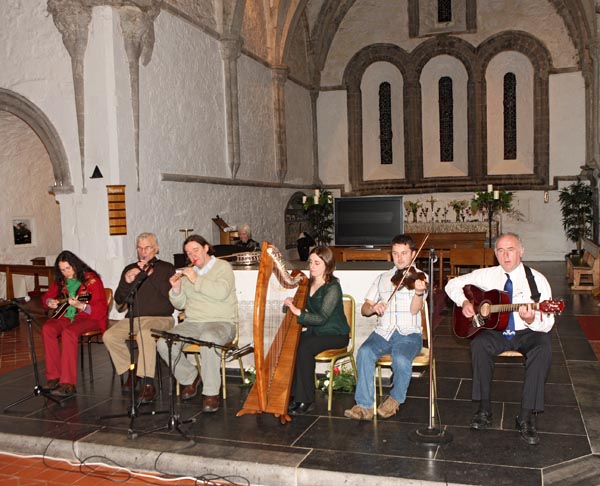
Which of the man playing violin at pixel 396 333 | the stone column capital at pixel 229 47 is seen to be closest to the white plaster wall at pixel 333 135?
the stone column capital at pixel 229 47

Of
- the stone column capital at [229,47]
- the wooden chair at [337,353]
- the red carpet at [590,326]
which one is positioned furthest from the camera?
the stone column capital at [229,47]

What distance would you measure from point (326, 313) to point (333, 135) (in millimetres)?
14934

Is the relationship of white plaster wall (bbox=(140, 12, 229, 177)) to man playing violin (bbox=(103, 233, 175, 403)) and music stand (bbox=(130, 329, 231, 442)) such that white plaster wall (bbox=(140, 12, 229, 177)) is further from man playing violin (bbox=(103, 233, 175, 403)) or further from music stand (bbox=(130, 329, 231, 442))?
music stand (bbox=(130, 329, 231, 442))

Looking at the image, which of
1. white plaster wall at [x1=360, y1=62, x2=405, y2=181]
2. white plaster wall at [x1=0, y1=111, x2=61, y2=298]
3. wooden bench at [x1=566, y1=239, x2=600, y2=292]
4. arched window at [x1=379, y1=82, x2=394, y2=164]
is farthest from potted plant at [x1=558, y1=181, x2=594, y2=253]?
white plaster wall at [x1=0, y1=111, x2=61, y2=298]

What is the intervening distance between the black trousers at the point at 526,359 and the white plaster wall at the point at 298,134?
12730mm

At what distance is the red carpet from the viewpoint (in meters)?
7.70

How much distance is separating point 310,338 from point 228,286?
857 mm

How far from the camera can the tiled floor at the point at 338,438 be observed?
4020mm

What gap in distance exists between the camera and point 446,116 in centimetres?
1903

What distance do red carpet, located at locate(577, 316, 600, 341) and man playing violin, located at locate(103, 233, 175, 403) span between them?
4798mm

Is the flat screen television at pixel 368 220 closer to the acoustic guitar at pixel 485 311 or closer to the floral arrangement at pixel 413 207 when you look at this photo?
the acoustic guitar at pixel 485 311

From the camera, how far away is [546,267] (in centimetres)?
1588

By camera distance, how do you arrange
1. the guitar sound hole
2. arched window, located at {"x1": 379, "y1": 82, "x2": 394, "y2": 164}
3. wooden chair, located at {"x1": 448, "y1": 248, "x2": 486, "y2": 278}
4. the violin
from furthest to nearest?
arched window, located at {"x1": 379, "y1": 82, "x2": 394, "y2": 164}, wooden chair, located at {"x1": 448, "y1": 248, "x2": 486, "y2": 278}, the violin, the guitar sound hole

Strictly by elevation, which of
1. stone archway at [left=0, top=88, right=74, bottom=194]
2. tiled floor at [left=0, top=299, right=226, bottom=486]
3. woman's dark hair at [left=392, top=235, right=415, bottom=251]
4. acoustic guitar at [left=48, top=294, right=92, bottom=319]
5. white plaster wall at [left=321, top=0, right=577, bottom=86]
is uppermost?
white plaster wall at [left=321, top=0, right=577, bottom=86]
